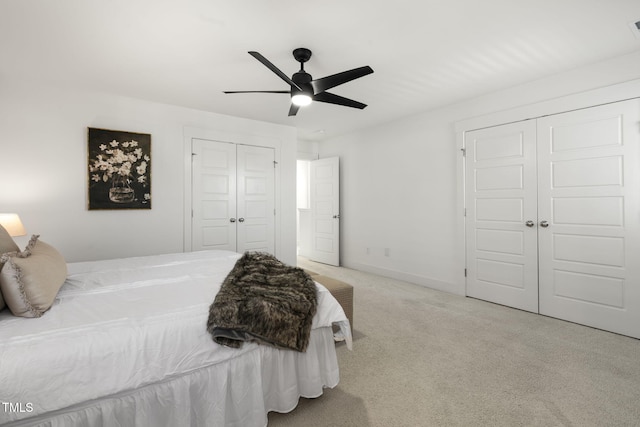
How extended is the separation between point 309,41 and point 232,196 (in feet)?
8.61

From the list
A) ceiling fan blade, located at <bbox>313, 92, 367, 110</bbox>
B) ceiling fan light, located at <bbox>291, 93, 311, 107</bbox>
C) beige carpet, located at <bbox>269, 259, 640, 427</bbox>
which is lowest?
beige carpet, located at <bbox>269, 259, 640, 427</bbox>

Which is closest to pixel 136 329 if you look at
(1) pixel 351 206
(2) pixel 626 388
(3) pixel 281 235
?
(2) pixel 626 388

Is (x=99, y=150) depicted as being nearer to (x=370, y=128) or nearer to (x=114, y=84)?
(x=114, y=84)

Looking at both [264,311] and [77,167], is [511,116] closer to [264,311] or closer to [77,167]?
[264,311]

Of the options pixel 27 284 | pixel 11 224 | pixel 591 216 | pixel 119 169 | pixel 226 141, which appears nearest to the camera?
pixel 27 284

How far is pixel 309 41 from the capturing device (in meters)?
2.44

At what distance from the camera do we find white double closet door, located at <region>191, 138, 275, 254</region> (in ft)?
13.9

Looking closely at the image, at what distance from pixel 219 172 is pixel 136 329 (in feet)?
10.8

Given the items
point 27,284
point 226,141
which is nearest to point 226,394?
point 27,284

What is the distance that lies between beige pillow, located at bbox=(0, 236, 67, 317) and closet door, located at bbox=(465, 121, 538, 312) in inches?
156

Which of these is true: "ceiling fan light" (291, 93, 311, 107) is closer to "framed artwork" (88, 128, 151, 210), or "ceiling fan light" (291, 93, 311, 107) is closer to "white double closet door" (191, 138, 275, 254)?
"white double closet door" (191, 138, 275, 254)

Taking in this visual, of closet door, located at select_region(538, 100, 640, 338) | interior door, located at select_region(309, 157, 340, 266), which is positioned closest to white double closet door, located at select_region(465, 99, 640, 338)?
closet door, located at select_region(538, 100, 640, 338)

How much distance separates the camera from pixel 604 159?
2828 mm

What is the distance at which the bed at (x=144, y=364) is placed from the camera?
3.68 ft
